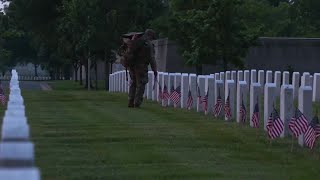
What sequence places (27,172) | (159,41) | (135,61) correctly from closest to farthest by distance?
(27,172), (135,61), (159,41)

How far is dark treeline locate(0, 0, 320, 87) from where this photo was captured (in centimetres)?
3278

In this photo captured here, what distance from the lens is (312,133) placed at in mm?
10961

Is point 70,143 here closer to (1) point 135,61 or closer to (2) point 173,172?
(2) point 173,172

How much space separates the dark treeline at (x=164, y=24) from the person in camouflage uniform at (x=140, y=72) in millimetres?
13176

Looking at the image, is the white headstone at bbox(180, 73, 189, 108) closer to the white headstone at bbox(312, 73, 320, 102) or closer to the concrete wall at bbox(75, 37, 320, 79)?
the white headstone at bbox(312, 73, 320, 102)

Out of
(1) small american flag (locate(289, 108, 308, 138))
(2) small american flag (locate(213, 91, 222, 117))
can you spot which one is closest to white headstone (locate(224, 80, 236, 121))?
(2) small american flag (locate(213, 91, 222, 117))

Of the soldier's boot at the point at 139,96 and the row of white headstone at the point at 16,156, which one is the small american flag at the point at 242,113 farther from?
the row of white headstone at the point at 16,156

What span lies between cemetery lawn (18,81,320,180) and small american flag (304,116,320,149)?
220 millimetres

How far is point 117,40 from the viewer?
44.4 metres

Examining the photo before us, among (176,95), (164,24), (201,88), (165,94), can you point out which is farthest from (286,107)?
(164,24)

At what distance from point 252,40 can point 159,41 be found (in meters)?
9.36

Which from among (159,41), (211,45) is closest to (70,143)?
(211,45)

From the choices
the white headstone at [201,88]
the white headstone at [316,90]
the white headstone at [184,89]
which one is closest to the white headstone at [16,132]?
the white headstone at [201,88]

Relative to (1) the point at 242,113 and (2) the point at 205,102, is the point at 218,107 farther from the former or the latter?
(1) the point at 242,113
